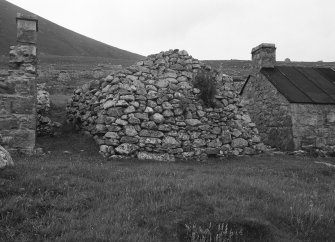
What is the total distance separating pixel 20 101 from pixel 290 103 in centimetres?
1319

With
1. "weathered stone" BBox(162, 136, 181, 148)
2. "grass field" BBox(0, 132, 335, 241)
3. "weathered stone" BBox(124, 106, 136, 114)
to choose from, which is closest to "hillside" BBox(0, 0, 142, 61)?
"weathered stone" BBox(124, 106, 136, 114)

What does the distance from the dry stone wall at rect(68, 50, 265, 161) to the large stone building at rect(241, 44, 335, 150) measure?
3.99 meters

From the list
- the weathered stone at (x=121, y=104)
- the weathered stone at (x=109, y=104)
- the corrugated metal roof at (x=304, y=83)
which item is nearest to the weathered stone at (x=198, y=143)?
the weathered stone at (x=121, y=104)

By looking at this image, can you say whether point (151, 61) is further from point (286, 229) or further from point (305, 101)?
point (286, 229)

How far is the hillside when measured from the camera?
269 feet

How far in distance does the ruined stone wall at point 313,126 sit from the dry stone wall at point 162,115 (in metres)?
4.01

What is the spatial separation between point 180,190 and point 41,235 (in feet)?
10.6

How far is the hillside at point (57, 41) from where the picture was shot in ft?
269

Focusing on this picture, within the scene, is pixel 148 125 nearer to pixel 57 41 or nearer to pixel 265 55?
pixel 265 55

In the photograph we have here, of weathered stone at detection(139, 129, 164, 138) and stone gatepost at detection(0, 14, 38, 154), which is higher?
stone gatepost at detection(0, 14, 38, 154)

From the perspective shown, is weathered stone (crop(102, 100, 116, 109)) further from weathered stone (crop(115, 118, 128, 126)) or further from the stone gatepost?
the stone gatepost

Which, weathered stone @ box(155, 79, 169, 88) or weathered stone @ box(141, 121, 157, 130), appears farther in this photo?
weathered stone @ box(155, 79, 169, 88)

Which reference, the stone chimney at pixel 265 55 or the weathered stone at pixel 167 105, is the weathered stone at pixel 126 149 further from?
the stone chimney at pixel 265 55

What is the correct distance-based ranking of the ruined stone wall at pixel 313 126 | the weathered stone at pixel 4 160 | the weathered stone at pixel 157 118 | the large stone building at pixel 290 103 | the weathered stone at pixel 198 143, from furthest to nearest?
the large stone building at pixel 290 103 < the ruined stone wall at pixel 313 126 < the weathered stone at pixel 198 143 < the weathered stone at pixel 157 118 < the weathered stone at pixel 4 160
